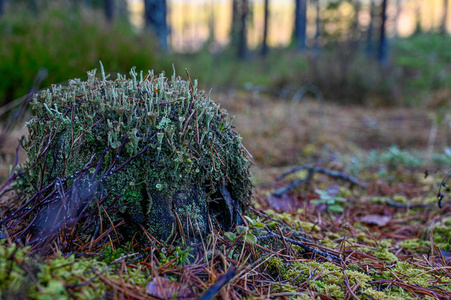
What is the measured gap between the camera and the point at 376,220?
258 centimetres

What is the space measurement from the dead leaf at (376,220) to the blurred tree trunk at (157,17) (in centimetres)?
827

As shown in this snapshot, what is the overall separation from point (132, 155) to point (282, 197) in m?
1.77

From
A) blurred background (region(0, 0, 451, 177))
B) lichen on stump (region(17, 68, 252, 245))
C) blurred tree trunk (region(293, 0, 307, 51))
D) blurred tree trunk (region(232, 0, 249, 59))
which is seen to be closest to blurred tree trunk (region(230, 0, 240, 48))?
blurred tree trunk (region(232, 0, 249, 59))

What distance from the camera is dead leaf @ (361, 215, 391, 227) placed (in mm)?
2551

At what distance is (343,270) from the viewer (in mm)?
1557

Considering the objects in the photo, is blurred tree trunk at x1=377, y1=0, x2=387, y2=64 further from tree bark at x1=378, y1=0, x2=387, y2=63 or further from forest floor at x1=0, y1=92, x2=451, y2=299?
forest floor at x1=0, y1=92, x2=451, y2=299

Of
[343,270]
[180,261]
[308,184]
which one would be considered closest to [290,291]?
[343,270]

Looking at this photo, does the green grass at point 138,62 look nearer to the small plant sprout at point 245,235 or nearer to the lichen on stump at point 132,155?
the lichen on stump at point 132,155

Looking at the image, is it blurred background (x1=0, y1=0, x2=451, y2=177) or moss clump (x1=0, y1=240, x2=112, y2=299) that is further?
blurred background (x1=0, y1=0, x2=451, y2=177)

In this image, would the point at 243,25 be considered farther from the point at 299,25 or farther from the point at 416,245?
the point at 416,245

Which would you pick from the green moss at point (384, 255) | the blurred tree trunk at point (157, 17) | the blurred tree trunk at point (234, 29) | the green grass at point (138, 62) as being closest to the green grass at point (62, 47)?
the green grass at point (138, 62)

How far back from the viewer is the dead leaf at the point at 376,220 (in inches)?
100

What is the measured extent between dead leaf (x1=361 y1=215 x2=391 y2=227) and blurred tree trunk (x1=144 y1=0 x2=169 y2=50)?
8.27 meters

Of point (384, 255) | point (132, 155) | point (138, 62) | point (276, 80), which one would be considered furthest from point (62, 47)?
point (276, 80)
